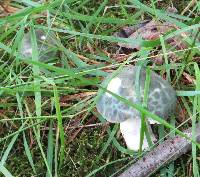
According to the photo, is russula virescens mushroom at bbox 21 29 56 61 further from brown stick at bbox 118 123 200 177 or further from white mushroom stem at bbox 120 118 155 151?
brown stick at bbox 118 123 200 177

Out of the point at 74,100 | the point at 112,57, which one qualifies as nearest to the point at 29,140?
the point at 74,100

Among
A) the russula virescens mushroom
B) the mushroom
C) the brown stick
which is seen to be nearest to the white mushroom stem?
the mushroom

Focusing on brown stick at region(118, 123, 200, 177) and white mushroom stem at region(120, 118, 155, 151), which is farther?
white mushroom stem at region(120, 118, 155, 151)

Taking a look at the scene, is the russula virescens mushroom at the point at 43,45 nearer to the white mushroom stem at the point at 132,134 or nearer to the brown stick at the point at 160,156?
the white mushroom stem at the point at 132,134

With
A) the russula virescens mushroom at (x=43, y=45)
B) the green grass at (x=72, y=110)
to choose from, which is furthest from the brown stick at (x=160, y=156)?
the russula virescens mushroom at (x=43, y=45)

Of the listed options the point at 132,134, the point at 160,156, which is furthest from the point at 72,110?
the point at 160,156

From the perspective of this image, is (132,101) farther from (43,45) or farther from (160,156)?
(43,45)
